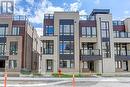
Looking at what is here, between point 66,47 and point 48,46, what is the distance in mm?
3550

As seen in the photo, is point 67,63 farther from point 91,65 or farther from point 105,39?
point 105,39

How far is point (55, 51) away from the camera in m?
52.5

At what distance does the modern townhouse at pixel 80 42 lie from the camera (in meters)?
52.6

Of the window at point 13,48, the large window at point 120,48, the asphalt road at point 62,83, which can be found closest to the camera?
the asphalt road at point 62,83

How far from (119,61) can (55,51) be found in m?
14.4

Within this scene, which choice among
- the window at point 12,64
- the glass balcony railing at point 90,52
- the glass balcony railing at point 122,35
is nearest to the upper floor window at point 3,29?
the window at point 12,64

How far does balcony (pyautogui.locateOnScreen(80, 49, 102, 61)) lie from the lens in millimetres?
52656

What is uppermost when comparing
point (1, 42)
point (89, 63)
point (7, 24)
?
point (7, 24)

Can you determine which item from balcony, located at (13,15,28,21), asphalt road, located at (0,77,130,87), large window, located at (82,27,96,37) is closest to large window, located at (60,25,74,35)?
large window, located at (82,27,96,37)

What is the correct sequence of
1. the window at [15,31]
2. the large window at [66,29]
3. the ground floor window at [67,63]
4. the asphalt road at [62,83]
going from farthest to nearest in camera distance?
the window at [15,31]
the large window at [66,29]
the ground floor window at [67,63]
the asphalt road at [62,83]

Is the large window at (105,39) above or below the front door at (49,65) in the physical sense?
above

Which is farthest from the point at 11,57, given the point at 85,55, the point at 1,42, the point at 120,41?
the point at 120,41

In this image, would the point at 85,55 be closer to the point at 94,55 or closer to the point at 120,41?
the point at 94,55

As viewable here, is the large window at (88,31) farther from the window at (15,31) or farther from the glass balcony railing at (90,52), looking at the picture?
the window at (15,31)
